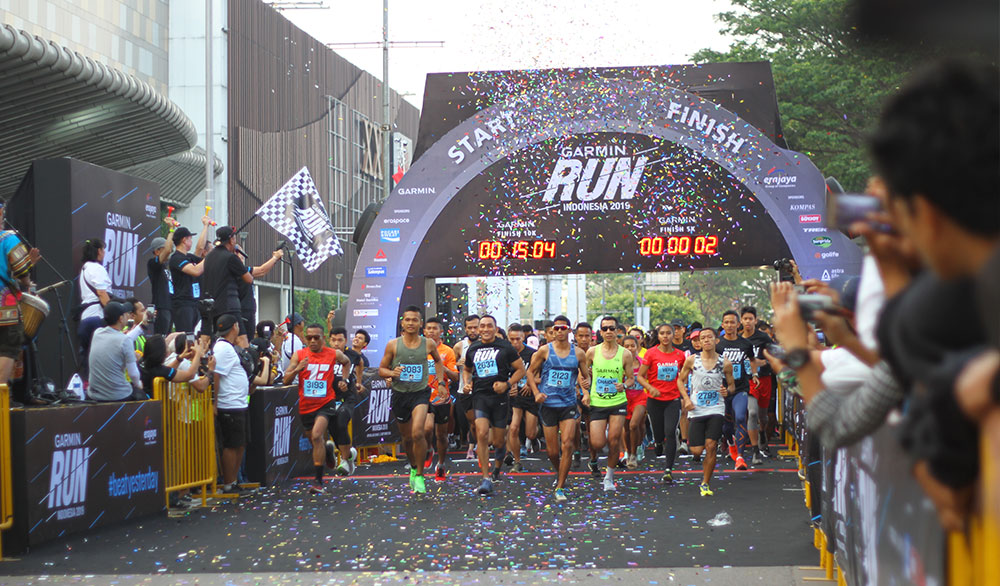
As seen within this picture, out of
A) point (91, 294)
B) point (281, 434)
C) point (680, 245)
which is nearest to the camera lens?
point (91, 294)

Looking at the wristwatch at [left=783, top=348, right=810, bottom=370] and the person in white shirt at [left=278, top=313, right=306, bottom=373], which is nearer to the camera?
the wristwatch at [left=783, top=348, right=810, bottom=370]

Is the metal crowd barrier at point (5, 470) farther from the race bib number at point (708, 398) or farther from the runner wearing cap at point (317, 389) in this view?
the race bib number at point (708, 398)

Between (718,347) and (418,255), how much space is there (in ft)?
31.1

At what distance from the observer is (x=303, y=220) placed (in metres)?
19.9

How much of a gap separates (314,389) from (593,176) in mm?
10482

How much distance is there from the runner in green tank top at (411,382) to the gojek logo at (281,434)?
2.15m

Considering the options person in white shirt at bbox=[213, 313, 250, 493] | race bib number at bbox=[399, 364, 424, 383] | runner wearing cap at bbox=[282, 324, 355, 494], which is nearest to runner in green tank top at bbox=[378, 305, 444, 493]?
race bib number at bbox=[399, 364, 424, 383]

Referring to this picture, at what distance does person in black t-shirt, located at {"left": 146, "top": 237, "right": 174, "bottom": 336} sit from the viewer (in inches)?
568

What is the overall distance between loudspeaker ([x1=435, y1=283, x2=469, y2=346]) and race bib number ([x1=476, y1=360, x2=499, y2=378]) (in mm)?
14881

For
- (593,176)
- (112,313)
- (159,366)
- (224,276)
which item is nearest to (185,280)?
(224,276)

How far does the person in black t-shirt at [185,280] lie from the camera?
14266 millimetres

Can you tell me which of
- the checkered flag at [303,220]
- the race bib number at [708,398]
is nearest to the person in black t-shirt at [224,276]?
the checkered flag at [303,220]

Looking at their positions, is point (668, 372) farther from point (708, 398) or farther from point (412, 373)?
point (412, 373)

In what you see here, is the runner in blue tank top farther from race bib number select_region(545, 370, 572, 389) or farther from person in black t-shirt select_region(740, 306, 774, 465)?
person in black t-shirt select_region(740, 306, 774, 465)
